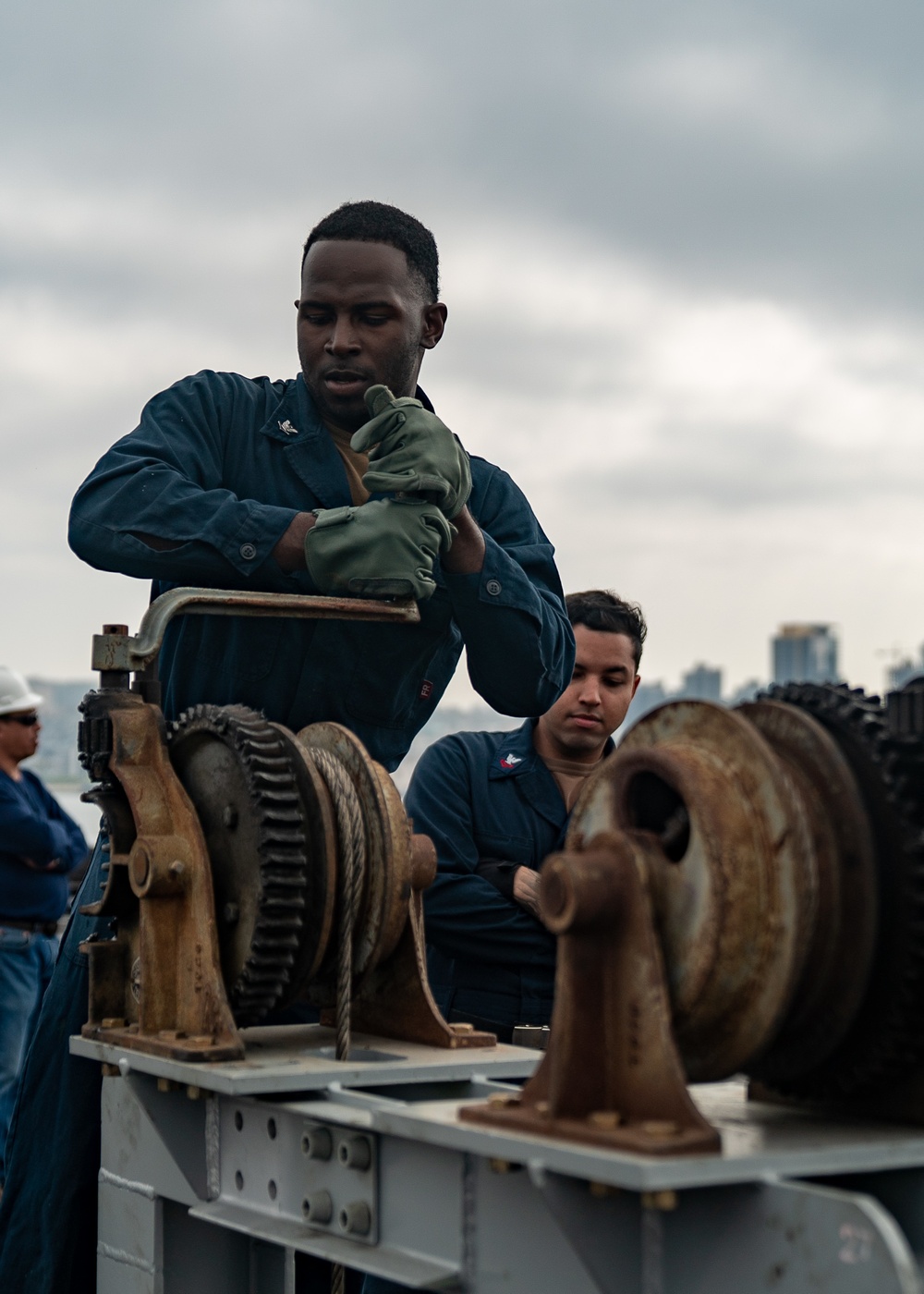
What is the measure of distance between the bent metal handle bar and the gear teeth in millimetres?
307

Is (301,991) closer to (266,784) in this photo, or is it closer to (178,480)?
(266,784)

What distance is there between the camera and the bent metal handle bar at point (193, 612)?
126 inches

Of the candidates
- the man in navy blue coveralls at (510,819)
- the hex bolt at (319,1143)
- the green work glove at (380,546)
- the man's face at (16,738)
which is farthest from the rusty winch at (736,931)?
the man's face at (16,738)

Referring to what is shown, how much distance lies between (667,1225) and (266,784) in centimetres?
113

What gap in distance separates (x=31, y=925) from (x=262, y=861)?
13.2 feet

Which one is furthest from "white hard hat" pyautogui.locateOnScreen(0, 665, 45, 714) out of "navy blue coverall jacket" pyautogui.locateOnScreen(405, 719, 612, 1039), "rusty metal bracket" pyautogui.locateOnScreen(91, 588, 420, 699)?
"rusty metal bracket" pyautogui.locateOnScreen(91, 588, 420, 699)

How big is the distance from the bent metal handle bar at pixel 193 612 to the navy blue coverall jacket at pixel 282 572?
5.8 inches

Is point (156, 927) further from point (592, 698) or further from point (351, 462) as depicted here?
point (592, 698)

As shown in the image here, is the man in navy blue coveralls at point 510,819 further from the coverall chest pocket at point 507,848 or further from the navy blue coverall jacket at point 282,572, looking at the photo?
the navy blue coverall jacket at point 282,572

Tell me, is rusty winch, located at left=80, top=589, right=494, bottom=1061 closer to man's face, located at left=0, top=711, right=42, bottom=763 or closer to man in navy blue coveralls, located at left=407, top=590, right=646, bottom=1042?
man in navy blue coveralls, located at left=407, top=590, right=646, bottom=1042

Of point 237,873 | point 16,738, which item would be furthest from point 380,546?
point 16,738

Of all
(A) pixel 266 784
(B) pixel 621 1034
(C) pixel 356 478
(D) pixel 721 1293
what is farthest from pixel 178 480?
(D) pixel 721 1293

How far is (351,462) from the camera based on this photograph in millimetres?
3859

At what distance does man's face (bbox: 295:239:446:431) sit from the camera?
12.1 ft
